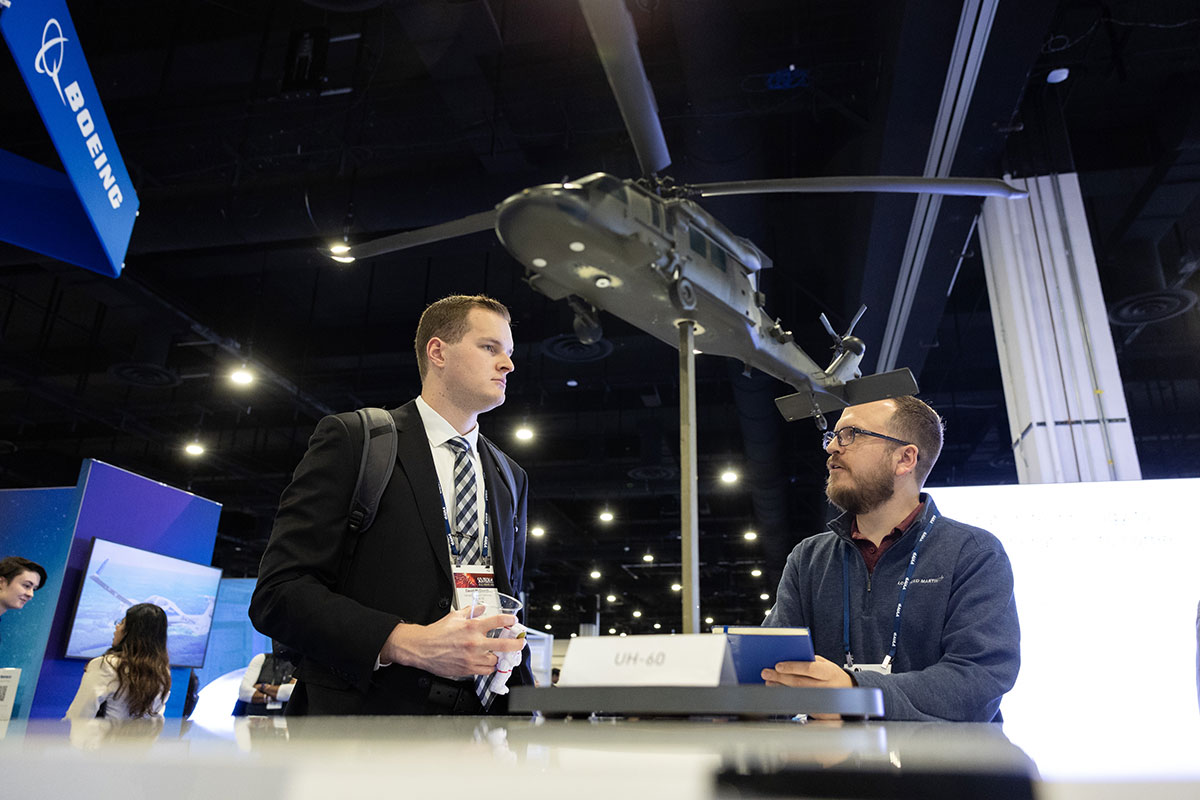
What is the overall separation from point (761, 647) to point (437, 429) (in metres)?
0.92

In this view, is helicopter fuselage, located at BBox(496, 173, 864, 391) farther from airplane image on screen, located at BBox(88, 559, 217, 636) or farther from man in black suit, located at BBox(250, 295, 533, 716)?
airplane image on screen, located at BBox(88, 559, 217, 636)

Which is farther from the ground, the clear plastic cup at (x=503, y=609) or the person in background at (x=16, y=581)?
the person in background at (x=16, y=581)

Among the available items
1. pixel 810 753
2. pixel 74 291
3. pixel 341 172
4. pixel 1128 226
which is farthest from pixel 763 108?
pixel 74 291

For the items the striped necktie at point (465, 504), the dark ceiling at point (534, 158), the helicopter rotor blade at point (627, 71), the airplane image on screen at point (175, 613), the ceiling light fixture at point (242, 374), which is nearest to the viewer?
the helicopter rotor blade at point (627, 71)

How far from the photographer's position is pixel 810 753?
443 millimetres

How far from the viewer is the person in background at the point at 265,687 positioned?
22.4 ft

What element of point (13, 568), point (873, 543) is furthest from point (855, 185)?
point (13, 568)

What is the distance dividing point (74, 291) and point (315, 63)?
5682 millimetres

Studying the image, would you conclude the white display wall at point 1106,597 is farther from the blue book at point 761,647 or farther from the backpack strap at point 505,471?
the blue book at point 761,647

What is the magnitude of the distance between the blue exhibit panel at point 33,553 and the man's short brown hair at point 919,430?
19.9ft

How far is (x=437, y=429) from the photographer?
1.73 meters

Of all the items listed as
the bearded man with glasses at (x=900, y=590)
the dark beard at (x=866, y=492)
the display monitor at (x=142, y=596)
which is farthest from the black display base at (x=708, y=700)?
the display monitor at (x=142, y=596)

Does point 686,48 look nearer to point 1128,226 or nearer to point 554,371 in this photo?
point 1128,226

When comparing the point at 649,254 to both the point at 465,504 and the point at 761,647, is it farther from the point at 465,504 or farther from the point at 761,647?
the point at 465,504
